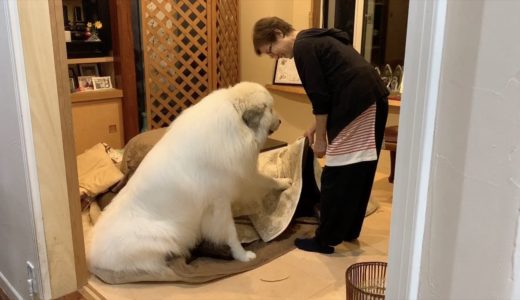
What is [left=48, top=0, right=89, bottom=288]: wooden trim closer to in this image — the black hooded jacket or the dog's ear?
the dog's ear

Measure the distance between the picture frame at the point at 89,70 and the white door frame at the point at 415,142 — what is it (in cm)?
363

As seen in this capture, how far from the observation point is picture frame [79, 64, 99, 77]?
3.96m

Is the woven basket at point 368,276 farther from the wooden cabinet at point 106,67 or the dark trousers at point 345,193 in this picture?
the wooden cabinet at point 106,67

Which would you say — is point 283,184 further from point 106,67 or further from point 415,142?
point 106,67

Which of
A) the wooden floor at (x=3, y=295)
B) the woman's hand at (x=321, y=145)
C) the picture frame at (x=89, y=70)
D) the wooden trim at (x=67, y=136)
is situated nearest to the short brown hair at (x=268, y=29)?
the woman's hand at (x=321, y=145)

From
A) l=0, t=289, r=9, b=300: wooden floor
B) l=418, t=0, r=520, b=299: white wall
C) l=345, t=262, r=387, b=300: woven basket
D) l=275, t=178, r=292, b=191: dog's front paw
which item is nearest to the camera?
l=418, t=0, r=520, b=299: white wall

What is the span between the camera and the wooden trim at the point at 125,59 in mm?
3805

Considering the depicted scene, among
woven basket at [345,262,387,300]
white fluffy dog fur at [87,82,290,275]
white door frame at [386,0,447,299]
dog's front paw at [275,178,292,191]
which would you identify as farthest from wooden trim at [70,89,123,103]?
white door frame at [386,0,447,299]

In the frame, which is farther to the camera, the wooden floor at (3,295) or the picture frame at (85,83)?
the picture frame at (85,83)

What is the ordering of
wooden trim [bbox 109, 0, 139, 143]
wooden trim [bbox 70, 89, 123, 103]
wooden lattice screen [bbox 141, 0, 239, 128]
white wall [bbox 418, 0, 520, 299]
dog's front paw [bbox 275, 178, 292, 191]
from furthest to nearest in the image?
wooden lattice screen [bbox 141, 0, 239, 128] < wooden trim [bbox 109, 0, 139, 143] < wooden trim [bbox 70, 89, 123, 103] < dog's front paw [bbox 275, 178, 292, 191] < white wall [bbox 418, 0, 520, 299]

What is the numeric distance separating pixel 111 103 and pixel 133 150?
1.12 m

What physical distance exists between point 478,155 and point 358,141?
1.41m

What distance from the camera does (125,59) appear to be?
12.8 ft

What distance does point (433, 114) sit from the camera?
748 millimetres
